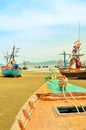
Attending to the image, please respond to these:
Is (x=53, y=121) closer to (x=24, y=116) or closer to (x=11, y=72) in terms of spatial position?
(x=24, y=116)

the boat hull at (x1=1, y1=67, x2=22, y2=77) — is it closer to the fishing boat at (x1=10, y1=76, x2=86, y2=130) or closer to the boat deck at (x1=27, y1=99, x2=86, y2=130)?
the fishing boat at (x1=10, y1=76, x2=86, y2=130)

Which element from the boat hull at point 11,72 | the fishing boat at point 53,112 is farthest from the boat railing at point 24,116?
the boat hull at point 11,72

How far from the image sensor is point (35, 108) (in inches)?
259

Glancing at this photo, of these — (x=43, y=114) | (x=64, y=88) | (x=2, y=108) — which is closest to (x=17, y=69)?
(x=2, y=108)

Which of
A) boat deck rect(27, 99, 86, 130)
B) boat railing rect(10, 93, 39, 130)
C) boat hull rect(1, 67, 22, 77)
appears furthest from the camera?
boat hull rect(1, 67, 22, 77)

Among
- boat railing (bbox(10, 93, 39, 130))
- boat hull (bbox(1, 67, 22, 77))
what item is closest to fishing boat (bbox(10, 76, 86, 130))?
boat railing (bbox(10, 93, 39, 130))

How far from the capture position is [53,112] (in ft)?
20.1

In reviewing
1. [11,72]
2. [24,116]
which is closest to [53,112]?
[24,116]

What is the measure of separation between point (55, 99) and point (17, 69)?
27747 mm

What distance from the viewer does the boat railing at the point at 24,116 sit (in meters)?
4.73

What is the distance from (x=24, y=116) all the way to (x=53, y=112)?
83cm

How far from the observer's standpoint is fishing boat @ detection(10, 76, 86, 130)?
5027 mm

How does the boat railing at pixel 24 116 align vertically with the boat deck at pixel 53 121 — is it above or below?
above

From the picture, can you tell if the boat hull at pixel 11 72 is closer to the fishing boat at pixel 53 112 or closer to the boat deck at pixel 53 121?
the fishing boat at pixel 53 112
